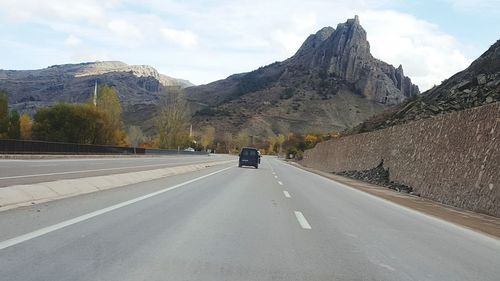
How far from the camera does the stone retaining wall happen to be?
18.3 meters

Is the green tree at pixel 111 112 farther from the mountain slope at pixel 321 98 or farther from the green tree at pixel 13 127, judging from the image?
the mountain slope at pixel 321 98

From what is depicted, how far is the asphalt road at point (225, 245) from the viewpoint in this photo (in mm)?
6512

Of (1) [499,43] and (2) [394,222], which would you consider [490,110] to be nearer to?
(2) [394,222]

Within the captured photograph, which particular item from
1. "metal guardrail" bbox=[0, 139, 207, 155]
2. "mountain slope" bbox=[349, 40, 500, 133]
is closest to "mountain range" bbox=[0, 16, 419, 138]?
"metal guardrail" bbox=[0, 139, 207, 155]

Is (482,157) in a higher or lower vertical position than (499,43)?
lower

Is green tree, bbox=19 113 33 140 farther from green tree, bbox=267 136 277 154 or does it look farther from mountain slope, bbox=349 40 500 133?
green tree, bbox=267 136 277 154

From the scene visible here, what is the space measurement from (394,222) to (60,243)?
8.33 meters

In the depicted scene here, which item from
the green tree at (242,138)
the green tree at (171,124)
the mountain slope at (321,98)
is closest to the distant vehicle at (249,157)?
the green tree at (171,124)

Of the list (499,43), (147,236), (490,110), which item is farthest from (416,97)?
(147,236)

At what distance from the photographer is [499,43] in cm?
4416

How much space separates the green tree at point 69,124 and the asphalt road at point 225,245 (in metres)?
68.0

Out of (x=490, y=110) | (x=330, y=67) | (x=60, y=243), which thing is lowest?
(x=60, y=243)

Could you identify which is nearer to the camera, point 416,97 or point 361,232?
point 361,232

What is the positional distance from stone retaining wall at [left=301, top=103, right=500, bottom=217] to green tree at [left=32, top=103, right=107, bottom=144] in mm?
54592
